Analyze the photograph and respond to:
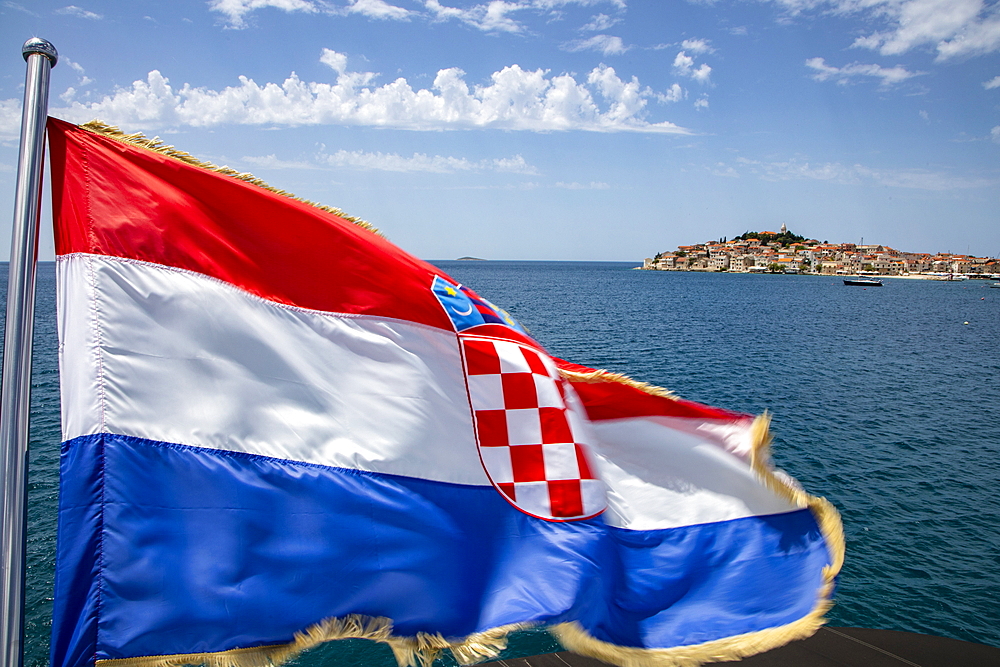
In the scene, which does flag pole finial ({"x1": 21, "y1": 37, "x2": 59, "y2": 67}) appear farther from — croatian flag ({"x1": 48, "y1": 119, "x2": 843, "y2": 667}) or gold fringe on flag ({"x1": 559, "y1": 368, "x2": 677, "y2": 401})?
gold fringe on flag ({"x1": 559, "y1": 368, "x2": 677, "y2": 401})

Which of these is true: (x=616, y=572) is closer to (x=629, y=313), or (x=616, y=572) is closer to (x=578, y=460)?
(x=578, y=460)

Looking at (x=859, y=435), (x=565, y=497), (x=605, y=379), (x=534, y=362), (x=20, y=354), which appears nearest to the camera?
(x=20, y=354)

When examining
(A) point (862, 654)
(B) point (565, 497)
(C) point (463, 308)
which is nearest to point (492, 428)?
(B) point (565, 497)

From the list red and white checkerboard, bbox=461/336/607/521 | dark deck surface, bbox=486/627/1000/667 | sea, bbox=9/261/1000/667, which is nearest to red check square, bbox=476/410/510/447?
red and white checkerboard, bbox=461/336/607/521

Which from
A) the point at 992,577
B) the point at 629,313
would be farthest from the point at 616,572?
the point at 629,313

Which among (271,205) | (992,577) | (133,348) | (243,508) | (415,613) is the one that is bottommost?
(992,577)

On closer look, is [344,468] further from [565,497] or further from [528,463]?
[565,497]
